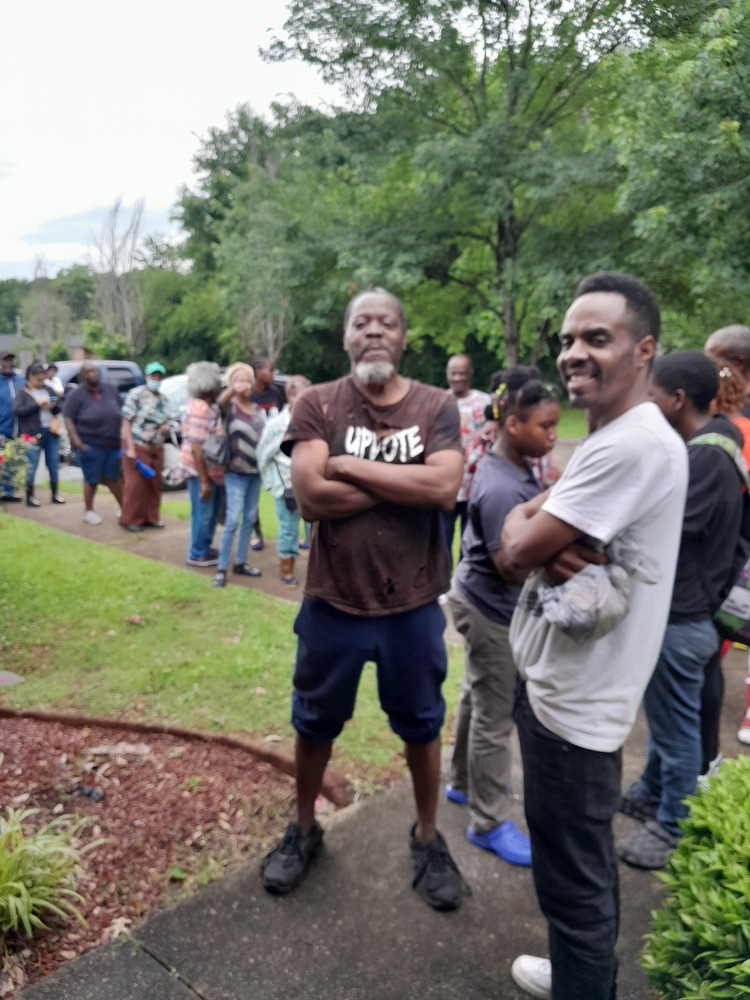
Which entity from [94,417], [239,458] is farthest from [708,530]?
[94,417]

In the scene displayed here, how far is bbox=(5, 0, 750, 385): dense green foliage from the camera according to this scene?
2.03 m

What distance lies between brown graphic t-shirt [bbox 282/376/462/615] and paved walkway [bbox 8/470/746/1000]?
1.07 metres

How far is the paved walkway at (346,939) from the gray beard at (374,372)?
1.83 m

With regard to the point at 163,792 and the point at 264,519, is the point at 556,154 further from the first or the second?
the point at 163,792

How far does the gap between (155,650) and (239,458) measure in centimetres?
213

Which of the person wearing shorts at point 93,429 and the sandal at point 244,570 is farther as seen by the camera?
the person wearing shorts at point 93,429

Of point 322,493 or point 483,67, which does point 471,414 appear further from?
point 322,493

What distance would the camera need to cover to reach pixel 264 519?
9.30 metres

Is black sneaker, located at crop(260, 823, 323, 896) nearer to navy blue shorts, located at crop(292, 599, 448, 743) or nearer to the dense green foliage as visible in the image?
navy blue shorts, located at crop(292, 599, 448, 743)

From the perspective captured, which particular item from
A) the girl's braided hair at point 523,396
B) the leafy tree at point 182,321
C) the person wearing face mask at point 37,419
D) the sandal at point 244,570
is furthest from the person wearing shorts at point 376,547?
the leafy tree at point 182,321

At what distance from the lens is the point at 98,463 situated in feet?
27.6

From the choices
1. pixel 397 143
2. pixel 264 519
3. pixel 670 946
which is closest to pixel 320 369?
pixel 264 519

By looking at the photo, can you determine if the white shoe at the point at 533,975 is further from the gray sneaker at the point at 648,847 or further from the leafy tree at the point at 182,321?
the leafy tree at the point at 182,321

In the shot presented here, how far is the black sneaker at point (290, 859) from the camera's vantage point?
8.75 feet
